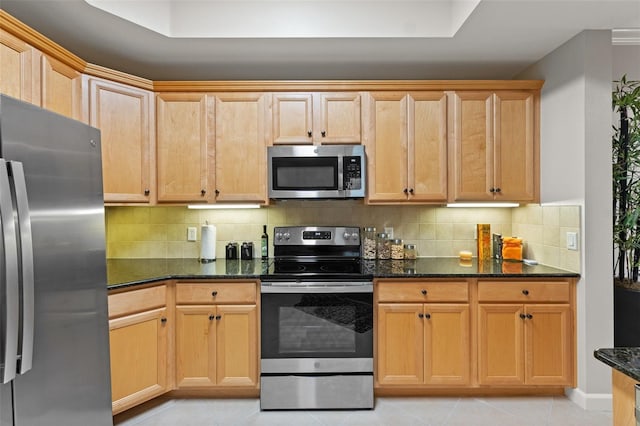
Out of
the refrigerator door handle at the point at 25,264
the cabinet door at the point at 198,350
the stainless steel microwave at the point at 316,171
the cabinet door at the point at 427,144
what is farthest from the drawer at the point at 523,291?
the refrigerator door handle at the point at 25,264

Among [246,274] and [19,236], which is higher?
[19,236]

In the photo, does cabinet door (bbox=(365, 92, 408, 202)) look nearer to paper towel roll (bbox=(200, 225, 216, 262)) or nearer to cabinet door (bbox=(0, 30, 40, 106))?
paper towel roll (bbox=(200, 225, 216, 262))

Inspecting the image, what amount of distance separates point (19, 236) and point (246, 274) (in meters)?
1.41

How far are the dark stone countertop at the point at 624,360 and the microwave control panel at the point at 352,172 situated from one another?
185cm

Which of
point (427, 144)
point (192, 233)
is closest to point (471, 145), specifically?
point (427, 144)

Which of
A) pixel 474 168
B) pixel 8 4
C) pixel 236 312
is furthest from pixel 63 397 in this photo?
pixel 474 168

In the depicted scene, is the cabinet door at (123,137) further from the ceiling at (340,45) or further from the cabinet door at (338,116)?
the cabinet door at (338,116)

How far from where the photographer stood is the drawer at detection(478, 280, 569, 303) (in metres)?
2.50

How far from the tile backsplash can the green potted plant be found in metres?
0.74

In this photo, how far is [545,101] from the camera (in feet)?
9.18

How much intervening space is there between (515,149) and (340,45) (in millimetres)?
1486

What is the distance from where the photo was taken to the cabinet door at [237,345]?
8.25 feet

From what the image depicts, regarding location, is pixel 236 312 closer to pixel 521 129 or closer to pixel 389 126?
pixel 389 126

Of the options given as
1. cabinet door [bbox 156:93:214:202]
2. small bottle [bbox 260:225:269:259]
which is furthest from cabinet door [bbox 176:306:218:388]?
cabinet door [bbox 156:93:214:202]
